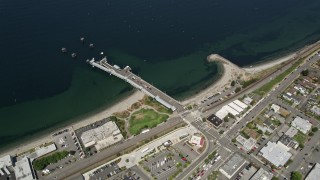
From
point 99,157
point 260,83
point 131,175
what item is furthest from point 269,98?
point 99,157

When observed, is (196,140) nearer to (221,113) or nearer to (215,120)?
(215,120)

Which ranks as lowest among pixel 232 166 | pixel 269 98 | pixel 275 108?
pixel 232 166

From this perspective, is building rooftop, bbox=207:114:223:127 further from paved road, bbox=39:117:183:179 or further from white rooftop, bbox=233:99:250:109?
white rooftop, bbox=233:99:250:109

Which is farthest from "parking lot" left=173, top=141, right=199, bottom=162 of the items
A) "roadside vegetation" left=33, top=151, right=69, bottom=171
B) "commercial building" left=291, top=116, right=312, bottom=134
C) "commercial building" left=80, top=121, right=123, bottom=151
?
"commercial building" left=291, top=116, right=312, bottom=134

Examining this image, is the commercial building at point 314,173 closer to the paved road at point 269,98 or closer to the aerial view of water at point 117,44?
the paved road at point 269,98

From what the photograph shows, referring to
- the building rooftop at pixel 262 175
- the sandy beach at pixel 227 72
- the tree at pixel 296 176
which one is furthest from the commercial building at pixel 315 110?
the building rooftop at pixel 262 175
